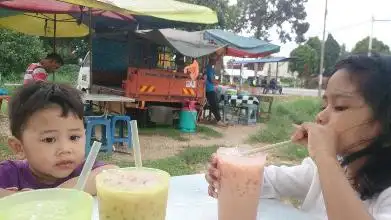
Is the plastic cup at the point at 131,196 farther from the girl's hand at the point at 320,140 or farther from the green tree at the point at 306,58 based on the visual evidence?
the green tree at the point at 306,58

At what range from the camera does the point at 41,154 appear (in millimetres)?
1250

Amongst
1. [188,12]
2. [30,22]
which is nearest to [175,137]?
[188,12]

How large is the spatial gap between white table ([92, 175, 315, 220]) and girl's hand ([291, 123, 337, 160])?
1.03 ft

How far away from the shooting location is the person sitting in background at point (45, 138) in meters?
1.25

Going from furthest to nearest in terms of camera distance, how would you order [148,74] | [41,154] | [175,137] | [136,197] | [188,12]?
[148,74] < [175,137] < [188,12] < [41,154] < [136,197]

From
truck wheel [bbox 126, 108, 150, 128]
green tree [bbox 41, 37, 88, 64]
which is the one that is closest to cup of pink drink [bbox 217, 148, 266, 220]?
truck wheel [bbox 126, 108, 150, 128]

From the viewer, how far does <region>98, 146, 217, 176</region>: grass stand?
450 centimetres

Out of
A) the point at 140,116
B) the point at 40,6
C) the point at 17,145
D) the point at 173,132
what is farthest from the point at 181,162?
the point at 17,145

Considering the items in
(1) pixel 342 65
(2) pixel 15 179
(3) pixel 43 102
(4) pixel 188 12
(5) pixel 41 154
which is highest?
(4) pixel 188 12

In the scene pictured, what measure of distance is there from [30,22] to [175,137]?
3513 millimetres

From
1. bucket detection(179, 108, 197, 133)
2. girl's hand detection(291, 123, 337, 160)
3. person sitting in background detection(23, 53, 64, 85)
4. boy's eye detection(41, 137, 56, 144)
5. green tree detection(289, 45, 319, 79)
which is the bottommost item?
bucket detection(179, 108, 197, 133)

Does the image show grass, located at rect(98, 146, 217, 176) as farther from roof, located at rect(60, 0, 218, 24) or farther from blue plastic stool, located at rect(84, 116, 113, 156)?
roof, located at rect(60, 0, 218, 24)

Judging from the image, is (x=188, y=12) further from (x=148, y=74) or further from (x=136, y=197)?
(x=136, y=197)

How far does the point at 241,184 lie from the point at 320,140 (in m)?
0.25
